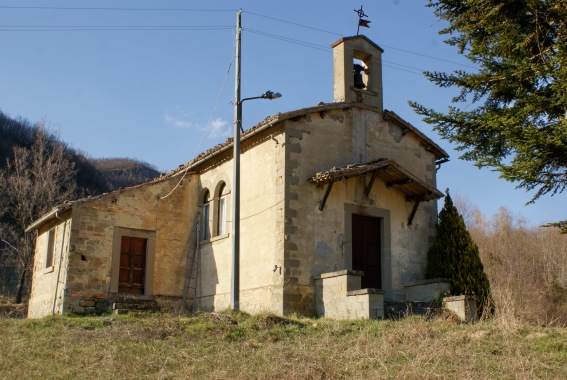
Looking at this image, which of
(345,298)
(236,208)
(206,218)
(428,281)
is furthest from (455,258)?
(206,218)

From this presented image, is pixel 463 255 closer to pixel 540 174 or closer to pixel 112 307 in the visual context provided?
pixel 540 174

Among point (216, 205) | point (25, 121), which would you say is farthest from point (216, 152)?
point (25, 121)

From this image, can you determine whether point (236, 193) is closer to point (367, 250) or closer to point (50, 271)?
point (367, 250)

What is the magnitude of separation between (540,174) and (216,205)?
11.2 meters

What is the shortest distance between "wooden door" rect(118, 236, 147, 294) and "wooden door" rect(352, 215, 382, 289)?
6.34 meters

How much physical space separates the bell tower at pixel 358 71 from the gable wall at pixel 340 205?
48 centimetres

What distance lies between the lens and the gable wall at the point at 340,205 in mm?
15719

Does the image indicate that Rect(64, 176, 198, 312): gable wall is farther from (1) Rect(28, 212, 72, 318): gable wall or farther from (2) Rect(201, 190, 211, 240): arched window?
(1) Rect(28, 212, 72, 318): gable wall

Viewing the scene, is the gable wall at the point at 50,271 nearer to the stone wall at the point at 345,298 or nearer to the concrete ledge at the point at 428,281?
the stone wall at the point at 345,298

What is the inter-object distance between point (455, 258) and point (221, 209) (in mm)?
6883

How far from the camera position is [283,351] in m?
10.1

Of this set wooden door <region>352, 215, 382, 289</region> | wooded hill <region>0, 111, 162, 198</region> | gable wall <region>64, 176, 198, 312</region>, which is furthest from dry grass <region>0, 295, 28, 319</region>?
wooded hill <region>0, 111, 162, 198</region>

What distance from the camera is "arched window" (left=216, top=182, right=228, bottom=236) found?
1880 centimetres

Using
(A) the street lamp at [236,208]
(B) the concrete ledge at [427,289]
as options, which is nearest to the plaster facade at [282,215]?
(B) the concrete ledge at [427,289]
